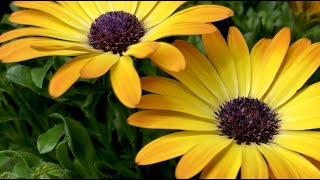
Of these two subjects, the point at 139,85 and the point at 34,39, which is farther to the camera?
the point at 34,39

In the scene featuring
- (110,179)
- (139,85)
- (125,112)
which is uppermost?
(139,85)

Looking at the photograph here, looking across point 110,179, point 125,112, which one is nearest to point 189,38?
point 125,112

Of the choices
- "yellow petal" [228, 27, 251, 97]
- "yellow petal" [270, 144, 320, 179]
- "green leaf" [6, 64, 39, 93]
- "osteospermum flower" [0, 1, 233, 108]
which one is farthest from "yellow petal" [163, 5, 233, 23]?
"green leaf" [6, 64, 39, 93]

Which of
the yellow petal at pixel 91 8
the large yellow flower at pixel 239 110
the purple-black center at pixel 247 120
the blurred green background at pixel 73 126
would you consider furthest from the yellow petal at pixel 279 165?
the yellow petal at pixel 91 8

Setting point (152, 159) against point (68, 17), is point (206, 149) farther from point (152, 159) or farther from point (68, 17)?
point (68, 17)

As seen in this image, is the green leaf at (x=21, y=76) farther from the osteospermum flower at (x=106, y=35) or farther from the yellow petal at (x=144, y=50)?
the yellow petal at (x=144, y=50)

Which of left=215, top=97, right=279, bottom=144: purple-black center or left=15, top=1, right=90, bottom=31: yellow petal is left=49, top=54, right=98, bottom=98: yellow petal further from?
left=215, top=97, right=279, bottom=144: purple-black center

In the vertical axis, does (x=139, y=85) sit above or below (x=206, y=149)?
above
